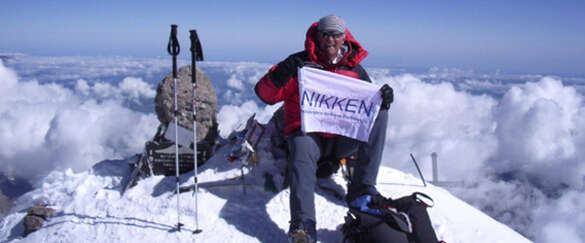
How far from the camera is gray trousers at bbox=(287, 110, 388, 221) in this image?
3.63 metres

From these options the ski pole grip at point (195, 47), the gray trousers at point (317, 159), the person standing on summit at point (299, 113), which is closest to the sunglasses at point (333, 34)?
the person standing on summit at point (299, 113)

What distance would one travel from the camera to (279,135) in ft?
17.5

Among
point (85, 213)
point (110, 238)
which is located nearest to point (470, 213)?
point (110, 238)

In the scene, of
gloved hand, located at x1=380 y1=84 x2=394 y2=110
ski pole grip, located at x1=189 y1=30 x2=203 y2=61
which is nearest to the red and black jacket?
gloved hand, located at x1=380 y1=84 x2=394 y2=110

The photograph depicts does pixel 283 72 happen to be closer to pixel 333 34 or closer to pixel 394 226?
pixel 333 34

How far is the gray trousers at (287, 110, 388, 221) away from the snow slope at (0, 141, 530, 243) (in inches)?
21.8

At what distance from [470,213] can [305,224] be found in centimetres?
312

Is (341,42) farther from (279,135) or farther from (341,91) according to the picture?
(279,135)

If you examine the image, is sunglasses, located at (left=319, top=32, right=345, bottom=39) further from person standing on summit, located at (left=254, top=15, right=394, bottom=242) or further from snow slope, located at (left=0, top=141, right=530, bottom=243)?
snow slope, located at (left=0, top=141, right=530, bottom=243)

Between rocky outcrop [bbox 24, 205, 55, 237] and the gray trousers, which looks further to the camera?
rocky outcrop [bbox 24, 205, 55, 237]

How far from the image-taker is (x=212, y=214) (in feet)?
14.3

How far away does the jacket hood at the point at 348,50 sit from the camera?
4301mm

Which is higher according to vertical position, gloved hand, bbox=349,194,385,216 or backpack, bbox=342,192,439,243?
gloved hand, bbox=349,194,385,216

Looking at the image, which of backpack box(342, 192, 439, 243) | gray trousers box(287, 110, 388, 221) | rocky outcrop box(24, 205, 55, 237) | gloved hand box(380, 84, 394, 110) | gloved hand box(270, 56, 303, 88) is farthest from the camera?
rocky outcrop box(24, 205, 55, 237)
